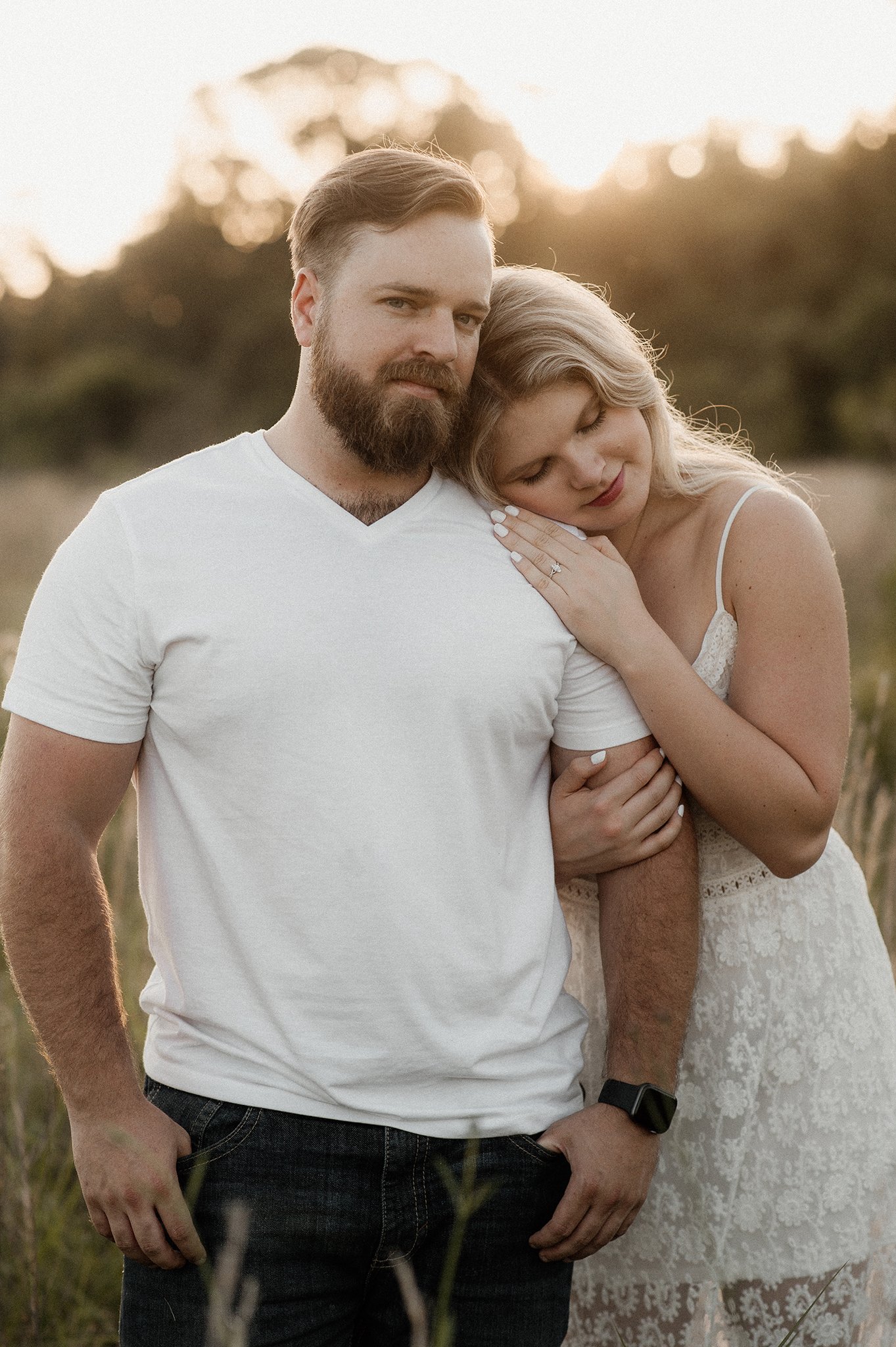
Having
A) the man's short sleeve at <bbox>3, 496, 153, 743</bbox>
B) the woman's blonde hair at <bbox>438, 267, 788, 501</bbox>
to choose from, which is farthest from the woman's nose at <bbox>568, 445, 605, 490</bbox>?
the man's short sleeve at <bbox>3, 496, 153, 743</bbox>

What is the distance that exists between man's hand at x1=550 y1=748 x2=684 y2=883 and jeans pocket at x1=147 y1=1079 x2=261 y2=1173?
756 mm

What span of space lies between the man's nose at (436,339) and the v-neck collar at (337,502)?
0.86 ft

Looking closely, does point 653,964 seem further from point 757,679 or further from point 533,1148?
point 757,679

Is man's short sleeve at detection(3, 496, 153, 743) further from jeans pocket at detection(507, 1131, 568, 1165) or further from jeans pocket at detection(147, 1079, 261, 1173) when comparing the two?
jeans pocket at detection(507, 1131, 568, 1165)

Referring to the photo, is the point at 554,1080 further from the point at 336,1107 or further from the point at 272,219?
the point at 272,219

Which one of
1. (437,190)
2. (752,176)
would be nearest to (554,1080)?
(437,190)

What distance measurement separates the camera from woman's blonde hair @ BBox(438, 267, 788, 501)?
8.18 ft

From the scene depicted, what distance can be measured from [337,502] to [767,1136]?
5.04ft

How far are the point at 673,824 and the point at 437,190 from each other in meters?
1.28

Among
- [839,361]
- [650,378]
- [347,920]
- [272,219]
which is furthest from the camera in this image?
[272,219]

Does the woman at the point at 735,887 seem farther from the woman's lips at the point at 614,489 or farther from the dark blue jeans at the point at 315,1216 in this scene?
the dark blue jeans at the point at 315,1216

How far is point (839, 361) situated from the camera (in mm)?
23562

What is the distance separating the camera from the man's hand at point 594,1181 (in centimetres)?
224

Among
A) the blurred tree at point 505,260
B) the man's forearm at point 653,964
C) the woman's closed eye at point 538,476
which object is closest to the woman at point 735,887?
the woman's closed eye at point 538,476
